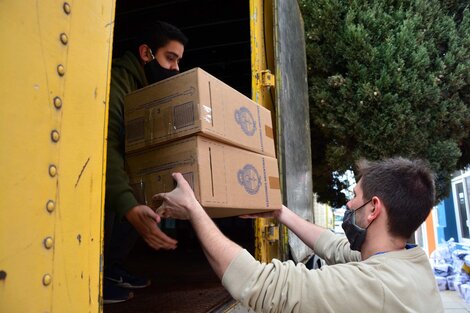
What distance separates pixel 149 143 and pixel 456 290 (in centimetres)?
741

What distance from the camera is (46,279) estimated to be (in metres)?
0.78

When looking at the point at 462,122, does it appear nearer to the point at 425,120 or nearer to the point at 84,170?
the point at 425,120

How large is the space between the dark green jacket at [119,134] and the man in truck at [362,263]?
0.18m

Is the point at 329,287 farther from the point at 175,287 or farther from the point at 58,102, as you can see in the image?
the point at 175,287

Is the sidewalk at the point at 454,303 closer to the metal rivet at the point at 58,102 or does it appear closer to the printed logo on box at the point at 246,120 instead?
the printed logo on box at the point at 246,120

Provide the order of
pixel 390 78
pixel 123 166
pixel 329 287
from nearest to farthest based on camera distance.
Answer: pixel 329 287 → pixel 123 166 → pixel 390 78

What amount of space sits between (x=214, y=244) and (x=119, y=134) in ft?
2.76

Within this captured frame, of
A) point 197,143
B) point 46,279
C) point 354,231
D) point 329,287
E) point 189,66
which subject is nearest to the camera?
point 46,279

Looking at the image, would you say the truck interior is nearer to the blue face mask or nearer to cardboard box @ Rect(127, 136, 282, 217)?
cardboard box @ Rect(127, 136, 282, 217)

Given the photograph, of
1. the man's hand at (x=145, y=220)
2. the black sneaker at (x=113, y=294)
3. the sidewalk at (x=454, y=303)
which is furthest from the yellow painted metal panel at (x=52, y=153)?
the sidewalk at (x=454, y=303)

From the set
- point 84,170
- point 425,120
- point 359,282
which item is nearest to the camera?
point 84,170

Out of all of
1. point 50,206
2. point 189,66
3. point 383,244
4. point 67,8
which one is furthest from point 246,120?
point 189,66

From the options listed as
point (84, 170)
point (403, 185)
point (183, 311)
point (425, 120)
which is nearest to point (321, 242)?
point (403, 185)

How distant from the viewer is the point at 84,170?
92 cm
